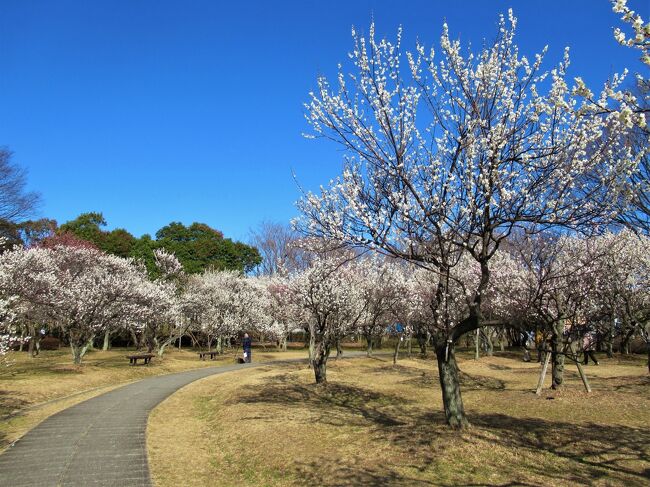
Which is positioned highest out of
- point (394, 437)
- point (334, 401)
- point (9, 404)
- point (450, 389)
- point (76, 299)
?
point (76, 299)

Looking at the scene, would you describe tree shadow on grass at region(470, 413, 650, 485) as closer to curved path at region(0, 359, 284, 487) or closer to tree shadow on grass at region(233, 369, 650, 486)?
tree shadow on grass at region(233, 369, 650, 486)

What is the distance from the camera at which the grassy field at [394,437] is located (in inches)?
300

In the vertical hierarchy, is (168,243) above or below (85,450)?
above

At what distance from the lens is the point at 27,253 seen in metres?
31.5

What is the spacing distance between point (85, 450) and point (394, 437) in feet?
20.5

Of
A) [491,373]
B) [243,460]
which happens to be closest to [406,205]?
[243,460]

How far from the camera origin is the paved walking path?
7.96m

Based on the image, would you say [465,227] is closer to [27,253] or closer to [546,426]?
[546,426]

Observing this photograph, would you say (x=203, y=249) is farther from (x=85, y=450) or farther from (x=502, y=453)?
(x=502, y=453)

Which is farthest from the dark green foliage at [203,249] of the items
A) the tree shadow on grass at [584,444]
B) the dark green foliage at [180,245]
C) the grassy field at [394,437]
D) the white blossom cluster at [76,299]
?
the tree shadow on grass at [584,444]

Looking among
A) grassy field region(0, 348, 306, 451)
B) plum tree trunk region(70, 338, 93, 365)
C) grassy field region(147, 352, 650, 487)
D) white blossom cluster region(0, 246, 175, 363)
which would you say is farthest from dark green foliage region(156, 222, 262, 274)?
grassy field region(147, 352, 650, 487)

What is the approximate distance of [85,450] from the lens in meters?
9.55

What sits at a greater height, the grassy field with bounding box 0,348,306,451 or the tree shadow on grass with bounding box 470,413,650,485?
the tree shadow on grass with bounding box 470,413,650,485

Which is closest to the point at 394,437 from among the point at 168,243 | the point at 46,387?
the point at 46,387
